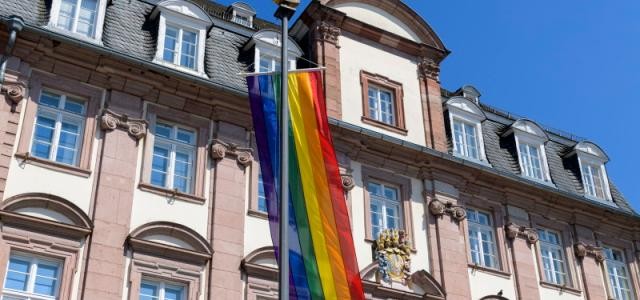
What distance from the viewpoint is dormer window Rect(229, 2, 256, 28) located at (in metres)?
27.1

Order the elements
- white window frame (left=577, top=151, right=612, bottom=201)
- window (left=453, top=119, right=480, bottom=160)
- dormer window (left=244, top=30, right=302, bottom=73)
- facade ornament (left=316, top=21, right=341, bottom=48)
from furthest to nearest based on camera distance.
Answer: white window frame (left=577, top=151, right=612, bottom=201), window (left=453, top=119, right=480, bottom=160), facade ornament (left=316, top=21, right=341, bottom=48), dormer window (left=244, top=30, right=302, bottom=73)

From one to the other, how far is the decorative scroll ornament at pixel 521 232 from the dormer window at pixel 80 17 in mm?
12828

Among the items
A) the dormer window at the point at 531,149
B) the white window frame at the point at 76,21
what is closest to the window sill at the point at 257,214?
the white window frame at the point at 76,21

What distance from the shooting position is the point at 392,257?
2262cm

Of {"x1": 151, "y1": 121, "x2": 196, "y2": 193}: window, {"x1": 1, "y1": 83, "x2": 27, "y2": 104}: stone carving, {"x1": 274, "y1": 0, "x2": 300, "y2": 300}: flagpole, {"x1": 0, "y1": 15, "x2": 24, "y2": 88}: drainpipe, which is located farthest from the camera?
{"x1": 151, "y1": 121, "x2": 196, "y2": 193}: window

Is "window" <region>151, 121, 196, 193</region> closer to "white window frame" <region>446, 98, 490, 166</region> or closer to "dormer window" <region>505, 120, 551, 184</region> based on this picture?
"white window frame" <region>446, 98, 490, 166</region>

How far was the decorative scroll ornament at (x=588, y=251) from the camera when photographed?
1065 inches

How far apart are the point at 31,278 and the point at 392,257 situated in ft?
29.9

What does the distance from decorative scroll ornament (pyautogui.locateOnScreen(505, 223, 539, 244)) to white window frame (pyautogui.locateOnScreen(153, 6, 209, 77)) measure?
33.1ft

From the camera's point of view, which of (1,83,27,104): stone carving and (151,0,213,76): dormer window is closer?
(1,83,27,104): stone carving

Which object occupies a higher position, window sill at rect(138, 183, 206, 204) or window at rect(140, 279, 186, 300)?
window sill at rect(138, 183, 206, 204)

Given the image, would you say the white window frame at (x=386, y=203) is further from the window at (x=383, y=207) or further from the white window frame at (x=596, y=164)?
the white window frame at (x=596, y=164)

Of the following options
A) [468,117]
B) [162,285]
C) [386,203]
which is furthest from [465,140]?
[162,285]

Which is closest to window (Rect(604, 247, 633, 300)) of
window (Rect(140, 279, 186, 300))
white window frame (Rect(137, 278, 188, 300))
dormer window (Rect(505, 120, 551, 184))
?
dormer window (Rect(505, 120, 551, 184))
